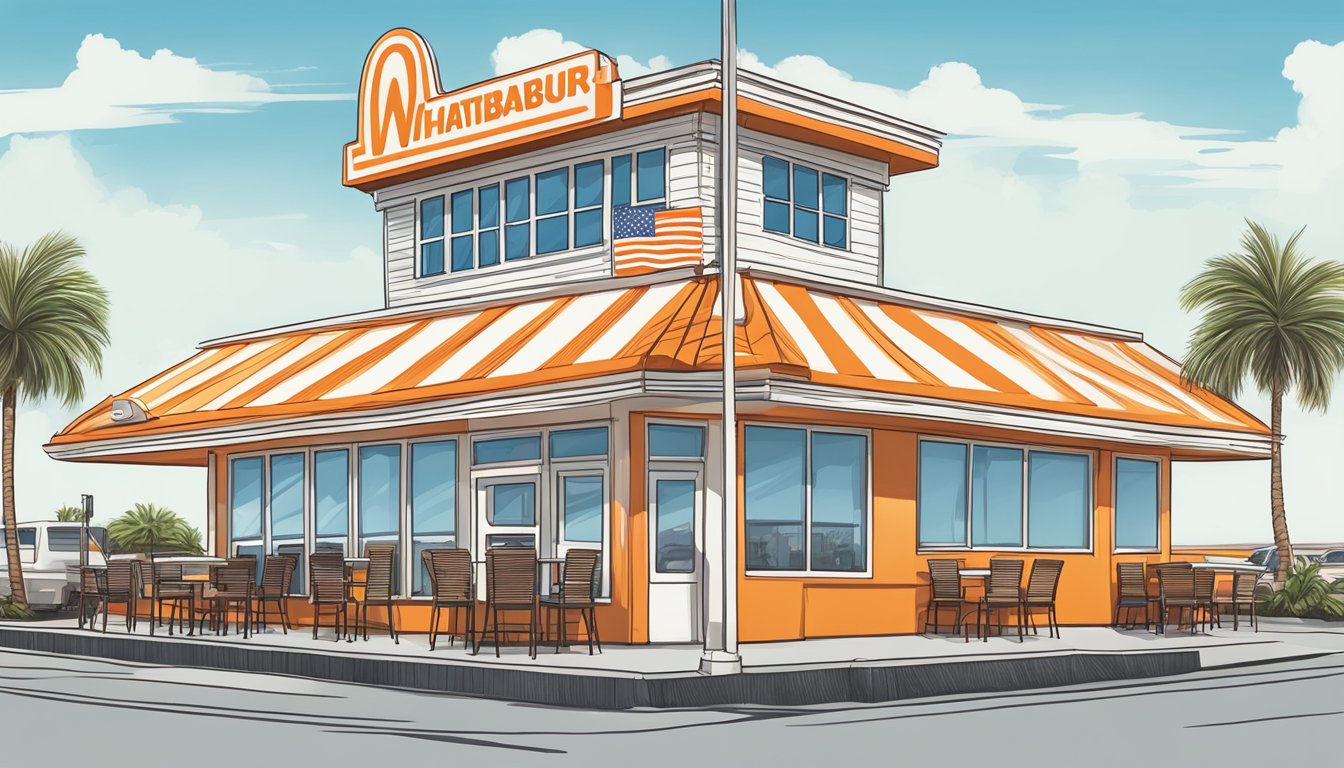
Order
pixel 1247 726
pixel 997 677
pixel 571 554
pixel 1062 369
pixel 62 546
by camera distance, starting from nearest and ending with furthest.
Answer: pixel 1247 726, pixel 997 677, pixel 571 554, pixel 1062 369, pixel 62 546

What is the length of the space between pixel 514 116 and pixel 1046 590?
430 inches

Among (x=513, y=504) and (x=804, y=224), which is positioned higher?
(x=804, y=224)

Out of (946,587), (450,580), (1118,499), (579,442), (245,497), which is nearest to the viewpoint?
(450,580)

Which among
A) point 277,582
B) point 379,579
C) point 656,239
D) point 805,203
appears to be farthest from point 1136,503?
point 277,582

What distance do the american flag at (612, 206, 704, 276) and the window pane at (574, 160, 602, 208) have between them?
158 centimetres

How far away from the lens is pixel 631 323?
2200 centimetres

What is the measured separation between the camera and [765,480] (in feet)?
73.8

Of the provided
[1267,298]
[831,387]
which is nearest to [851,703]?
[831,387]

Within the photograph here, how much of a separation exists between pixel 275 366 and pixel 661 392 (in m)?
9.46

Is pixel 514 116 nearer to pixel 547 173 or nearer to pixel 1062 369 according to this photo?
pixel 547 173

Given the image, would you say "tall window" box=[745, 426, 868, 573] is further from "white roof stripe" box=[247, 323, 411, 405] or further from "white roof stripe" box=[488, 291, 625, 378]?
"white roof stripe" box=[247, 323, 411, 405]

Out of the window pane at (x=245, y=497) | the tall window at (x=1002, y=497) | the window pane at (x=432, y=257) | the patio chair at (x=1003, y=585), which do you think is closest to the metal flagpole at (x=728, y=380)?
the patio chair at (x=1003, y=585)

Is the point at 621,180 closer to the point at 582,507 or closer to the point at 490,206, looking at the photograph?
the point at 490,206

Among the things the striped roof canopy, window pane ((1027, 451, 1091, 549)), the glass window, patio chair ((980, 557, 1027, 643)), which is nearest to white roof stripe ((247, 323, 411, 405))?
the striped roof canopy
